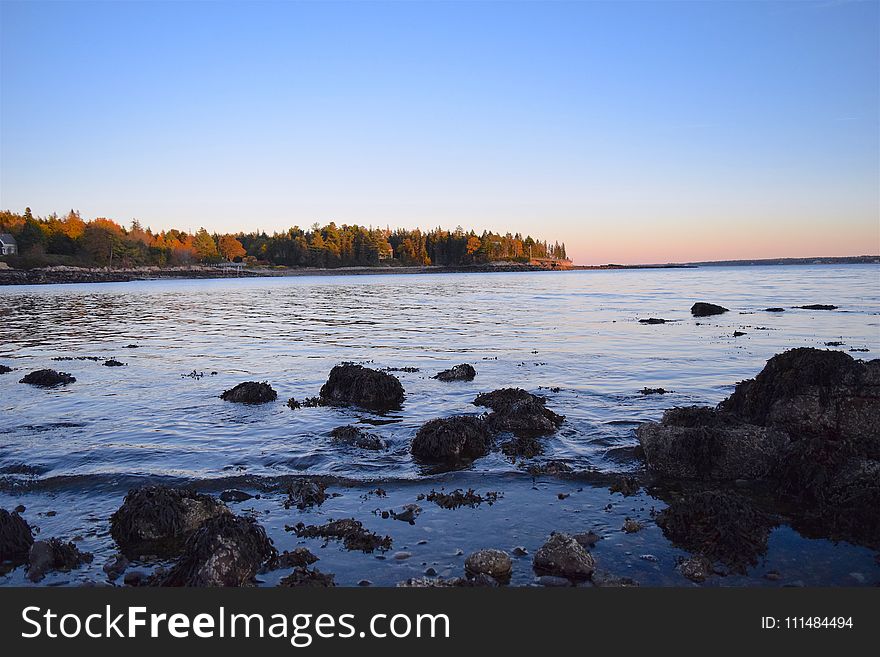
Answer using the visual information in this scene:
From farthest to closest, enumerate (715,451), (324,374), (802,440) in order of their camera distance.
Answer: (324,374)
(715,451)
(802,440)

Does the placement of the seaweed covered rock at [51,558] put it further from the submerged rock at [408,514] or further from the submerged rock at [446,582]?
the submerged rock at [446,582]

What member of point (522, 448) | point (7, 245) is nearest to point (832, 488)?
point (522, 448)

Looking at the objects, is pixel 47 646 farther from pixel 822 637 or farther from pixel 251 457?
pixel 822 637

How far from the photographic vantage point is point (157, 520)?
24.9ft

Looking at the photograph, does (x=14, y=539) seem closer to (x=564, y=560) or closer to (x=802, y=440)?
(x=564, y=560)

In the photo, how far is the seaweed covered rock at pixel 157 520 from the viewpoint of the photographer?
24.1ft

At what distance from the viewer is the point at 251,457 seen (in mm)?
11008

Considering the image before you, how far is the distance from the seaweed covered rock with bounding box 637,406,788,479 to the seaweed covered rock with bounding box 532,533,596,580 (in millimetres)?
3652

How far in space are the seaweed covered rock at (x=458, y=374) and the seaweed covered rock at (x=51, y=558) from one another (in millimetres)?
12331

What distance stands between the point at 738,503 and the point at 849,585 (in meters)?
1.45

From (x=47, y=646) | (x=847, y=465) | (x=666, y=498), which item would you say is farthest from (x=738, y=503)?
(x=47, y=646)

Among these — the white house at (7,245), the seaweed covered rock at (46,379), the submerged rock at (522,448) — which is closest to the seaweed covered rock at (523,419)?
the submerged rock at (522,448)

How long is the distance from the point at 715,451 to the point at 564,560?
14.0 ft

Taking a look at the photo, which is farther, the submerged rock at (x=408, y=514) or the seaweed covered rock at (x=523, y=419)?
the seaweed covered rock at (x=523, y=419)
